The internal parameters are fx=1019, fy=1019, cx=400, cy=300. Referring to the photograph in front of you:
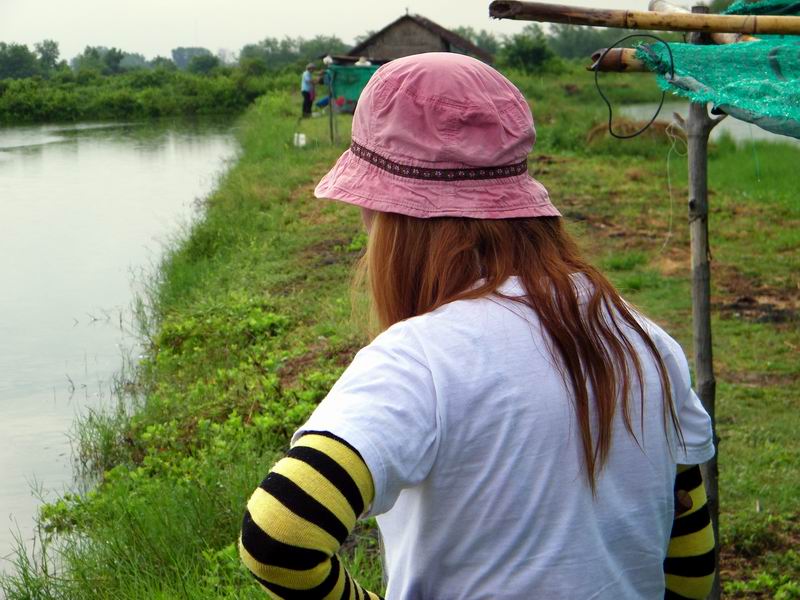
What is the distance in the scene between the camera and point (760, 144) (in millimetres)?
15758

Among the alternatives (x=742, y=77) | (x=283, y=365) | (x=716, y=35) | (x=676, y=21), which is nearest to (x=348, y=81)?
→ (x=283, y=365)

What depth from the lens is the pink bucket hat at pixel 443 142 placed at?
1.35 m

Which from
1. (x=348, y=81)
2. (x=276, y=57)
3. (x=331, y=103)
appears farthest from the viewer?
(x=276, y=57)

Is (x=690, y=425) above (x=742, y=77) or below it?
below

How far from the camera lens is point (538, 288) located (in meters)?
1.31

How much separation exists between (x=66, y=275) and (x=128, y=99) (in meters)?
28.9

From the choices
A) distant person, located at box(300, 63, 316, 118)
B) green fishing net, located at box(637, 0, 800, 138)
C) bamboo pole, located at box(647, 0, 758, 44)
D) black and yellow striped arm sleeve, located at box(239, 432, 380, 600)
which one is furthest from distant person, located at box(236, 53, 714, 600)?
distant person, located at box(300, 63, 316, 118)

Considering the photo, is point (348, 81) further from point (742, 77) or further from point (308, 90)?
point (742, 77)

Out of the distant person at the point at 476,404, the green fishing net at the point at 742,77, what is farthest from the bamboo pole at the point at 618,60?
the distant person at the point at 476,404

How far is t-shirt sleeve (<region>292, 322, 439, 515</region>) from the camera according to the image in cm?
112

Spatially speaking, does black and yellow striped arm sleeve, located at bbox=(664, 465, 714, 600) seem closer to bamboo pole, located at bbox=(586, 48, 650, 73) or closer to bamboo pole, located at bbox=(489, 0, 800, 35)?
bamboo pole, located at bbox=(489, 0, 800, 35)

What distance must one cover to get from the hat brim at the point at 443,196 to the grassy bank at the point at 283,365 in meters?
0.77

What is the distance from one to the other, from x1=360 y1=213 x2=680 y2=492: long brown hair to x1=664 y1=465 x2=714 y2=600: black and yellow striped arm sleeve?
0.15 meters

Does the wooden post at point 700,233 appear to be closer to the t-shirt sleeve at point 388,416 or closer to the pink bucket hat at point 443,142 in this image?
the pink bucket hat at point 443,142
